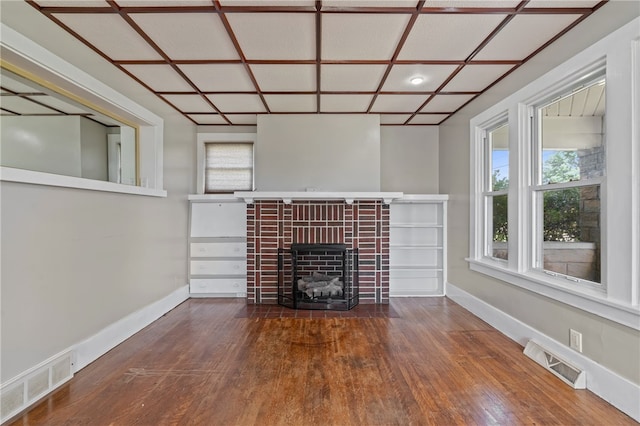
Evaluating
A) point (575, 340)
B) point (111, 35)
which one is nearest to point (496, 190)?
point (575, 340)

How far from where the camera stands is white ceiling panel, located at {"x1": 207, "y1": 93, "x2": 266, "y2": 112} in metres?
3.46

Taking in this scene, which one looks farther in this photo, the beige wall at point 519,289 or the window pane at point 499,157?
the window pane at point 499,157

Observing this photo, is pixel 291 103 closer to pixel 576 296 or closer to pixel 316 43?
pixel 316 43

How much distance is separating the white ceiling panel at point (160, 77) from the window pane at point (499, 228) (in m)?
3.64

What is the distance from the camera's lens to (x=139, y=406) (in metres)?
1.86

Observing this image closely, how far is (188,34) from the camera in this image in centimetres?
225

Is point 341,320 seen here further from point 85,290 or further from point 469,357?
point 85,290

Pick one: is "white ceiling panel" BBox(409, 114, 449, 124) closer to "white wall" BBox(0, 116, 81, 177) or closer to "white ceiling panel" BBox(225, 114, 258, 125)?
"white ceiling panel" BBox(225, 114, 258, 125)

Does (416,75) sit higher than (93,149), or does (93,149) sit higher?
(416,75)

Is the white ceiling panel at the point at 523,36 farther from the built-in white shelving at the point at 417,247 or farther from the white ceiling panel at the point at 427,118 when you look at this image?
the built-in white shelving at the point at 417,247

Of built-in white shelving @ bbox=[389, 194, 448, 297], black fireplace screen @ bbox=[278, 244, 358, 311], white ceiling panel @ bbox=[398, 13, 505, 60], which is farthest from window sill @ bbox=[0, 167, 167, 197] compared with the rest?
built-in white shelving @ bbox=[389, 194, 448, 297]

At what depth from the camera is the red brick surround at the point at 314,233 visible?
404 centimetres

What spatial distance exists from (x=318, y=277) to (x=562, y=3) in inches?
137

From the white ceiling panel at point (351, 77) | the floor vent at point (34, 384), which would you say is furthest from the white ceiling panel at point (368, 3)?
the floor vent at point (34, 384)
